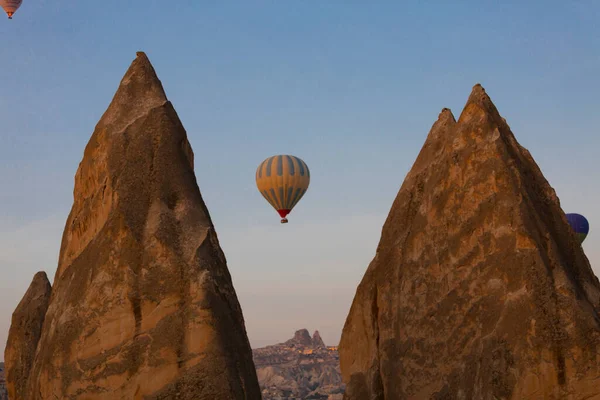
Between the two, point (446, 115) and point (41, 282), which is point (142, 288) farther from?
point (446, 115)

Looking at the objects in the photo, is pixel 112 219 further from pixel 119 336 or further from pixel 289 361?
pixel 289 361

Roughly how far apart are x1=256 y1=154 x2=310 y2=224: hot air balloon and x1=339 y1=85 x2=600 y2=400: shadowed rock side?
22298 millimetres

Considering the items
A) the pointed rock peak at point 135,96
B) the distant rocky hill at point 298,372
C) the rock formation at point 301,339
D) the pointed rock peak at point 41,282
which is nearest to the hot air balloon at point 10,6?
the pointed rock peak at point 41,282

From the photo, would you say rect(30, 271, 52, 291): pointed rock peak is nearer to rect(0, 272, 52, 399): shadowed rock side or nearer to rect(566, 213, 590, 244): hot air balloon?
rect(0, 272, 52, 399): shadowed rock side

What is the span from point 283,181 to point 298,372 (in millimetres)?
94850

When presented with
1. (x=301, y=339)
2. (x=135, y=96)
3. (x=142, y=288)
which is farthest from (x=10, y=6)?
(x=301, y=339)

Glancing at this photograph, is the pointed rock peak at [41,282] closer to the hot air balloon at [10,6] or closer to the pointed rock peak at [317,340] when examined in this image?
the hot air balloon at [10,6]

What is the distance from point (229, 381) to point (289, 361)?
423 ft

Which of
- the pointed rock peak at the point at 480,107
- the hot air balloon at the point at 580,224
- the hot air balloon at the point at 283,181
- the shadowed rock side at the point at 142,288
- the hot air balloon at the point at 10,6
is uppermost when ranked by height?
the hot air balloon at the point at 10,6

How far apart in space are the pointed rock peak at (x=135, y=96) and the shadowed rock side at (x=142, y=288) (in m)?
0.06

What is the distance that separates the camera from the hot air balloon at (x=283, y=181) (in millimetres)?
43500

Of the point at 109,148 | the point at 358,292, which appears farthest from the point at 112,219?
the point at 358,292

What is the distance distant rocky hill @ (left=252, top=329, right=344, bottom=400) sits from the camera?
382 feet

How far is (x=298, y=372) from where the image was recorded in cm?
13550
